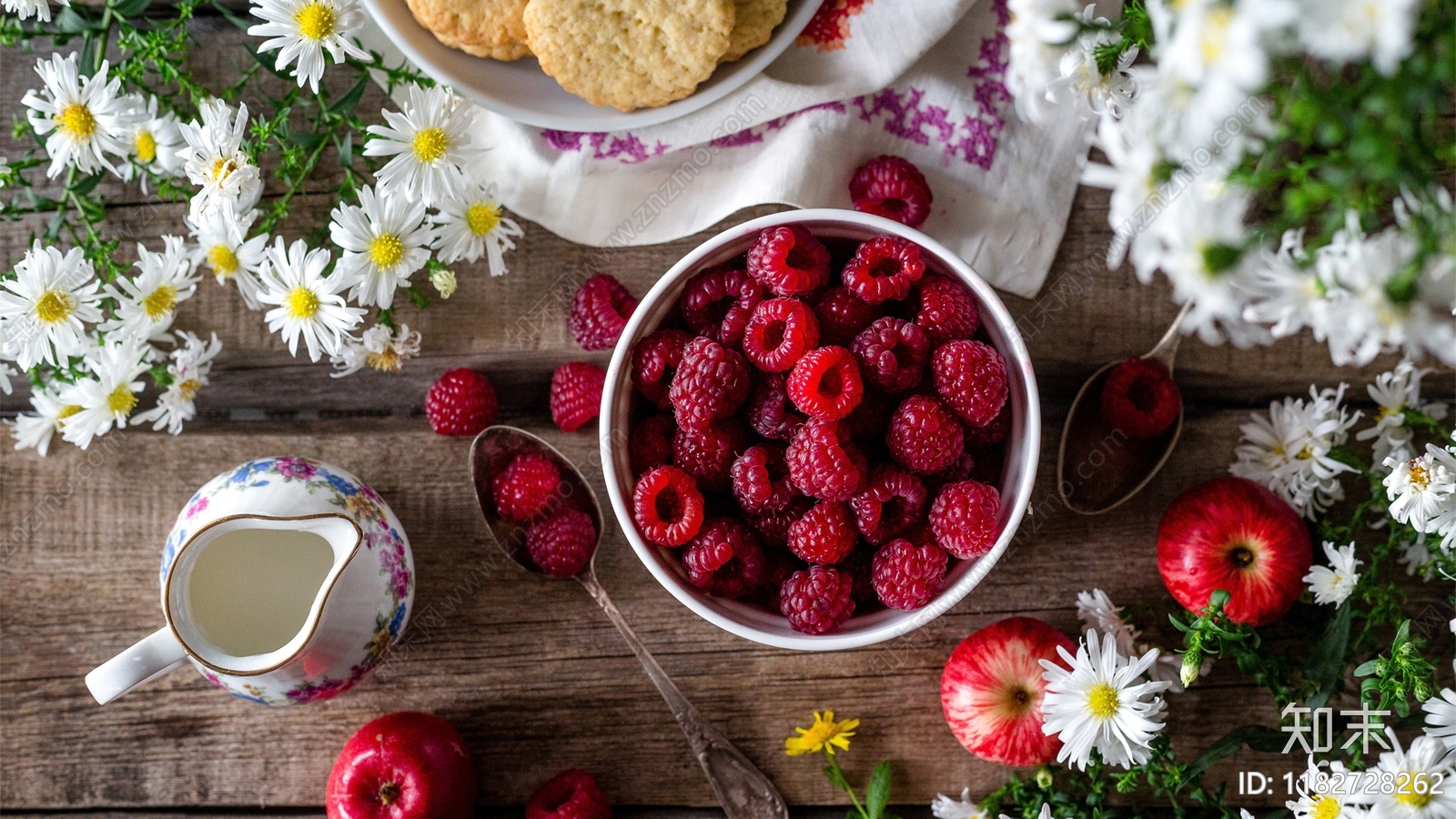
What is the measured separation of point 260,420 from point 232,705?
0.42 meters

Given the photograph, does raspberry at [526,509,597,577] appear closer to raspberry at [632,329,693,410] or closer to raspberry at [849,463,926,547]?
raspberry at [632,329,693,410]

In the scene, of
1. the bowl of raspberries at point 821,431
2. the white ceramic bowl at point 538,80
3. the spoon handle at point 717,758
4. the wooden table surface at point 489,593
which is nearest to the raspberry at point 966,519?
the bowl of raspberries at point 821,431

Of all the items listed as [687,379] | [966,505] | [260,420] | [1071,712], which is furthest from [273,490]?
[1071,712]

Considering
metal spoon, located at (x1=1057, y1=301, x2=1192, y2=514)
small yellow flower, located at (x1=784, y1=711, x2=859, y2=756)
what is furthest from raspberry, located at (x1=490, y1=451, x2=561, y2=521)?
metal spoon, located at (x1=1057, y1=301, x2=1192, y2=514)

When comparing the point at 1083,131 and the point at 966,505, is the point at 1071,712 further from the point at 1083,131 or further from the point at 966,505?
the point at 1083,131

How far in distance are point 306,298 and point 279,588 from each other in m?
0.38

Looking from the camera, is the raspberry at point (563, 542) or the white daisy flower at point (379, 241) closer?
the white daisy flower at point (379, 241)

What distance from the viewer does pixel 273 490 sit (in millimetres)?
1251

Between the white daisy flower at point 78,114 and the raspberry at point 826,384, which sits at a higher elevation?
the white daisy flower at point 78,114

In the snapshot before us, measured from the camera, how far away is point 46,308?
1269mm

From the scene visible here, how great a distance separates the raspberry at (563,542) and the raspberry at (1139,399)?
0.73m

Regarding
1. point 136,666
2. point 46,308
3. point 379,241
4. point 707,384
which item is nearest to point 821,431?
point 707,384

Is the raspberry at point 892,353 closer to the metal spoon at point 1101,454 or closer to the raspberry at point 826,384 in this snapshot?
the raspberry at point 826,384

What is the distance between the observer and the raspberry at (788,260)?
1.14 m
